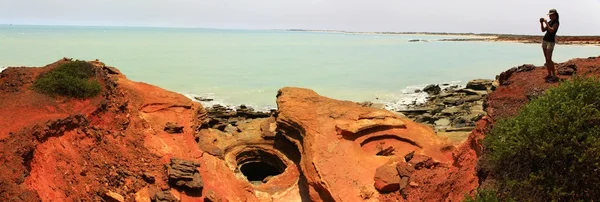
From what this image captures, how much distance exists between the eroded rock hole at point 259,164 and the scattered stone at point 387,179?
13.9 ft

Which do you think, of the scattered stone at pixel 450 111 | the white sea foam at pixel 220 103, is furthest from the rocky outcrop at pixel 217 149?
the white sea foam at pixel 220 103

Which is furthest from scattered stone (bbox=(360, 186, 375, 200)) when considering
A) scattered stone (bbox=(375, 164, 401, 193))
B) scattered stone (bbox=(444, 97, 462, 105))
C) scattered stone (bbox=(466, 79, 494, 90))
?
scattered stone (bbox=(466, 79, 494, 90))

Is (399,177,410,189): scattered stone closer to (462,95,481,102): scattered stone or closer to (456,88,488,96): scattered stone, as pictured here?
(462,95,481,102): scattered stone

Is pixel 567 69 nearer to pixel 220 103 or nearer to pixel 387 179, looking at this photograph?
pixel 387 179

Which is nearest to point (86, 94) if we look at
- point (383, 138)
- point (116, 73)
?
point (116, 73)

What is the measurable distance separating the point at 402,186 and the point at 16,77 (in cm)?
1061

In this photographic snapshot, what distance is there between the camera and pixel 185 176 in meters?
9.93

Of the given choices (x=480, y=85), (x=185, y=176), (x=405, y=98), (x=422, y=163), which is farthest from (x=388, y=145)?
(x=480, y=85)

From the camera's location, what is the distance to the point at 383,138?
41.2ft

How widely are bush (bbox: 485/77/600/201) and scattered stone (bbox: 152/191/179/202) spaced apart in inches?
257

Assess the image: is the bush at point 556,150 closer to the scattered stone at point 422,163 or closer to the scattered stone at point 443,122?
the scattered stone at point 422,163

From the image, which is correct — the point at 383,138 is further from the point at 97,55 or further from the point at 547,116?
the point at 97,55

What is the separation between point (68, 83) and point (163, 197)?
15.5 ft

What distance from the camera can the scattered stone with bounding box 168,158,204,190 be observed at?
9.85 metres
